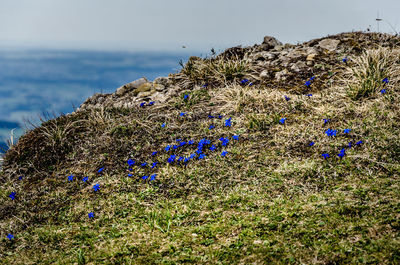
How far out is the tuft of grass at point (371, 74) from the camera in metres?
5.27

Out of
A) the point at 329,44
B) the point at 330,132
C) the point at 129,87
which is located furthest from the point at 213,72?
the point at 330,132

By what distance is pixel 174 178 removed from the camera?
430 cm

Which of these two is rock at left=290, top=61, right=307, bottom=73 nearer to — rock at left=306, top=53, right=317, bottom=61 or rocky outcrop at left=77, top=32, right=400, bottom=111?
rocky outcrop at left=77, top=32, right=400, bottom=111

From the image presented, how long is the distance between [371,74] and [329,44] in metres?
2.57

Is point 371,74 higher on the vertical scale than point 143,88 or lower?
higher

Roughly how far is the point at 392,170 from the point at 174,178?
281 cm

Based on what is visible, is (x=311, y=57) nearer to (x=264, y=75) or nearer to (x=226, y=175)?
(x=264, y=75)

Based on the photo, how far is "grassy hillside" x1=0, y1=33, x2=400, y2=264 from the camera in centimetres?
271

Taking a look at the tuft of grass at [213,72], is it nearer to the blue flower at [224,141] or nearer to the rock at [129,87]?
the rock at [129,87]

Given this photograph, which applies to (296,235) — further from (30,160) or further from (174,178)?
(30,160)

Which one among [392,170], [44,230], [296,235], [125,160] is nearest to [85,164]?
[125,160]

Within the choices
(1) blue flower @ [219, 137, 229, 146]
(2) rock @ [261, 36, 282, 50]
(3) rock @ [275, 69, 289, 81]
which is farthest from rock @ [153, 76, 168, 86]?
(1) blue flower @ [219, 137, 229, 146]

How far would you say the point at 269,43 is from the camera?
9.01m

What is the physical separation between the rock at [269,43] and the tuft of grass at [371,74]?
309cm
